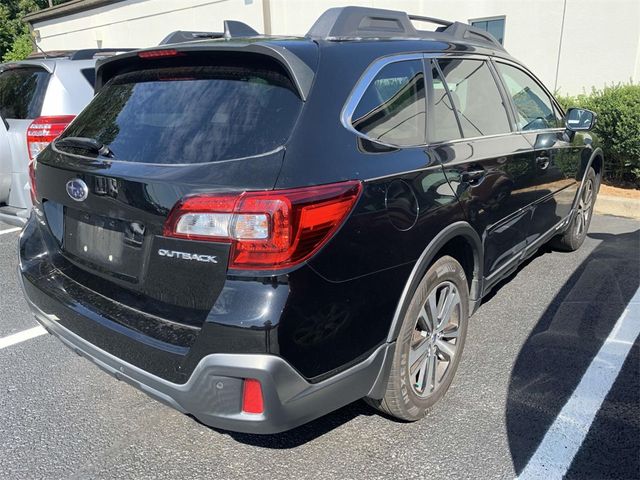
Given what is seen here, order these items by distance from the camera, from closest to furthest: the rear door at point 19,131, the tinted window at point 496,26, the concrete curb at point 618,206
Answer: the rear door at point 19,131, the concrete curb at point 618,206, the tinted window at point 496,26

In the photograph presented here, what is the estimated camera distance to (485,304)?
13.5 ft

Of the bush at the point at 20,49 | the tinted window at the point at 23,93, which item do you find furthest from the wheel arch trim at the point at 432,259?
the bush at the point at 20,49

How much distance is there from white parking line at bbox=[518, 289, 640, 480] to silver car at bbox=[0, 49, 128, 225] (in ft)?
13.0

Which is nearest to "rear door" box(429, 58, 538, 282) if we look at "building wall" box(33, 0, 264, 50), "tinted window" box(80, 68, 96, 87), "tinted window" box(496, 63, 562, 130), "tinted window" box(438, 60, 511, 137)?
"tinted window" box(438, 60, 511, 137)

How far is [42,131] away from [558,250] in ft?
15.7

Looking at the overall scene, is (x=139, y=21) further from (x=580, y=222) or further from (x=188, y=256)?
(x=188, y=256)

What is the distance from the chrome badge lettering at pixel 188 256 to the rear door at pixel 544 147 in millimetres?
2578

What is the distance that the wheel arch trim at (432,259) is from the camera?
2324mm

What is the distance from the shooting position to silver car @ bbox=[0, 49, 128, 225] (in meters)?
4.26

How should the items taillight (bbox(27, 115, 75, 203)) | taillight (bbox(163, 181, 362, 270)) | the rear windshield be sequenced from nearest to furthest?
taillight (bbox(163, 181, 362, 270)) < the rear windshield < taillight (bbox(27, 115, 75, 203))

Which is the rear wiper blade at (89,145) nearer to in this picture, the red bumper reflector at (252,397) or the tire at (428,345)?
the red bumper reflector at (252,397)

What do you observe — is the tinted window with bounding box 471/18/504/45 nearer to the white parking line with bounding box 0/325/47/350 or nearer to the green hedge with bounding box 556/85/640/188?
the green hedge with bounding box 556/85/640/188

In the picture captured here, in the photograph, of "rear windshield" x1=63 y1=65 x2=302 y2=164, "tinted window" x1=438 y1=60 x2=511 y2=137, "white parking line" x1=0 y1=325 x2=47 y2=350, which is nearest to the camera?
"rear windshield" x1=63 y1=65 x2=302 y2=164

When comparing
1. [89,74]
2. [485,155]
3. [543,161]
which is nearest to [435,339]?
[485,155]
